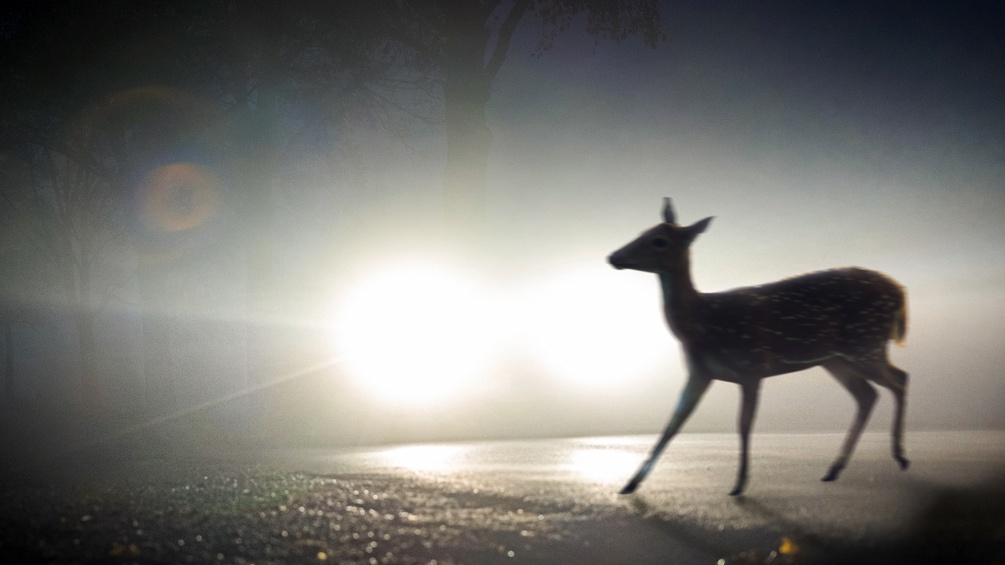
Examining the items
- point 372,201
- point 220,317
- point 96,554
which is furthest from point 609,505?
point 220,317

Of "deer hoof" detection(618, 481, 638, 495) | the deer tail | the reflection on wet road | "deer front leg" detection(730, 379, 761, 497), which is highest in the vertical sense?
the deer tail

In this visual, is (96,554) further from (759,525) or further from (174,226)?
(174,226)

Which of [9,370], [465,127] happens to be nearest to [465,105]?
[465,127]

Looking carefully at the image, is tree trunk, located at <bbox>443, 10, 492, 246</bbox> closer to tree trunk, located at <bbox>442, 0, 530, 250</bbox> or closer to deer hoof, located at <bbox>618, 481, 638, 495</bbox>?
tree trunk, located at <bbox>442, 0, 530, 250</bbox>

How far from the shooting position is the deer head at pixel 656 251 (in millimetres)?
7207

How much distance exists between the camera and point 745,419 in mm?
7008

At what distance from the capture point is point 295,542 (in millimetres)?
5762

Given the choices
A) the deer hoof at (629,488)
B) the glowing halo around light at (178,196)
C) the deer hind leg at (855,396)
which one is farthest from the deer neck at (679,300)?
the glowing halo around light at (178,196)

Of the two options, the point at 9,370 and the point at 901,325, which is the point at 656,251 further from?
the point at 9,370

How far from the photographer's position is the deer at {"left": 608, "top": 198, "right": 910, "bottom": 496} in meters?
7.11

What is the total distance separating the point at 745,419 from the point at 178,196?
2214 centimetres

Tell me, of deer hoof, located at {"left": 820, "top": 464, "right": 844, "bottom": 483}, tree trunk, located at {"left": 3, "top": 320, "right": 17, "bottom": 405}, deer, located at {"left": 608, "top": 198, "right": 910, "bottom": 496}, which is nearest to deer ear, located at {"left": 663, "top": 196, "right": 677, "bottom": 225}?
deer, located at {"left": 608, "top": 198, "right": 910, "bottom": 496}

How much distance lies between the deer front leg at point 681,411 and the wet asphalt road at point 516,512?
12.8 inches

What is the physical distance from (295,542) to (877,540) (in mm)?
3554
